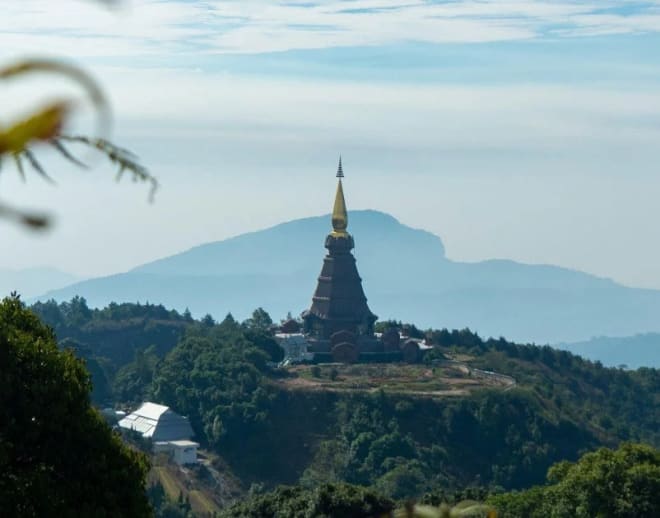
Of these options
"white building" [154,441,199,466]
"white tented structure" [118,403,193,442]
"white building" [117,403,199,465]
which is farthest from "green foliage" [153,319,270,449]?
"white building" [154,441,199,466]

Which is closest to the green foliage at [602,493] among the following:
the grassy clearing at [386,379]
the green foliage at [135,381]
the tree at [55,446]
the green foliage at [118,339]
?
the tree at [55,446]

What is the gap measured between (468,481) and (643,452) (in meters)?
25.4

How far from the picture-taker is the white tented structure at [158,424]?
61.1 meters

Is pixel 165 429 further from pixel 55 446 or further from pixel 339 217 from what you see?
pixel 55 446

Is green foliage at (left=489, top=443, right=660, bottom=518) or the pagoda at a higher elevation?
the pagoda

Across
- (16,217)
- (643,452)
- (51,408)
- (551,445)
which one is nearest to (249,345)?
(551,445)

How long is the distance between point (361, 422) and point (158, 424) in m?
7.78

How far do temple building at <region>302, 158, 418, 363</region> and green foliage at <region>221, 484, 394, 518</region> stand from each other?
37901 mm

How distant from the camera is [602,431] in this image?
6906 centimetres

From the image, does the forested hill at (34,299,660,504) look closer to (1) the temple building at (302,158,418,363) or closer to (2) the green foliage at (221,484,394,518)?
(1) the temple building at (302,158,418,363)

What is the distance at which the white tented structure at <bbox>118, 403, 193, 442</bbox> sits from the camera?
200ft

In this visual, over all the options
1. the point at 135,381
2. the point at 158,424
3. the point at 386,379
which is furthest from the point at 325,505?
the point at 135,381

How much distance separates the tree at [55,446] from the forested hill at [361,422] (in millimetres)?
34715

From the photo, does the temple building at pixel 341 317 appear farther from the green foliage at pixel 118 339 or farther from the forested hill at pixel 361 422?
the green foliage at pixel 118 339
